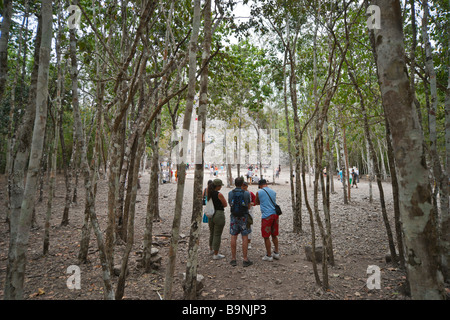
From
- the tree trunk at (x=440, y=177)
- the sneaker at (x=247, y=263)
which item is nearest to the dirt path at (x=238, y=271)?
the sneaker at (x=247, y=263)

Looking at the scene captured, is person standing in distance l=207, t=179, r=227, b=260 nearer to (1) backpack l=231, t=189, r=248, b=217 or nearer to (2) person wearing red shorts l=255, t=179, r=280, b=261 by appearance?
(1) backpack l=231, t=189, r=248, b=217

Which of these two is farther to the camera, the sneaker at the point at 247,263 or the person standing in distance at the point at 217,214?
the person standing in distance at the point at 217,214

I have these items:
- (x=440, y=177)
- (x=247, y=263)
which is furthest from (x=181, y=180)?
(x=440, y=177)

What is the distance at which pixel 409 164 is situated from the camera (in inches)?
73.7

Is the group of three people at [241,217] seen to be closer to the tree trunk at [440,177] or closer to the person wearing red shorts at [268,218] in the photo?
the person wearing red shorts at [268,218]

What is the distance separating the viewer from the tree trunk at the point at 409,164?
181 cm

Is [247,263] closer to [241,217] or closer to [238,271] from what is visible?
[238,271]

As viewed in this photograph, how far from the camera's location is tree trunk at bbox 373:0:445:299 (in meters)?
1.81

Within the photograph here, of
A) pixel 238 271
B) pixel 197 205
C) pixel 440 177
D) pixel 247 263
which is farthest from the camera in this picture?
pixel 247 263

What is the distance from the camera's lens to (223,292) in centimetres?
390

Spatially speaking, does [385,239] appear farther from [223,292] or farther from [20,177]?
[20,177]

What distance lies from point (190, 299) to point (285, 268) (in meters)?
2.26

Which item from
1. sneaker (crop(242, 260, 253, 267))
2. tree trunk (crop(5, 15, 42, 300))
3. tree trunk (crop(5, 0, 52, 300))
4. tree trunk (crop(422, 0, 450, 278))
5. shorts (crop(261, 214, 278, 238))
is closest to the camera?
tree trunk (crop(5, 0, 52, 300))

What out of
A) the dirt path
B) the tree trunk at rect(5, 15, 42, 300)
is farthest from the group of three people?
the tree trunk at rect(5, 15, 42, 300)
